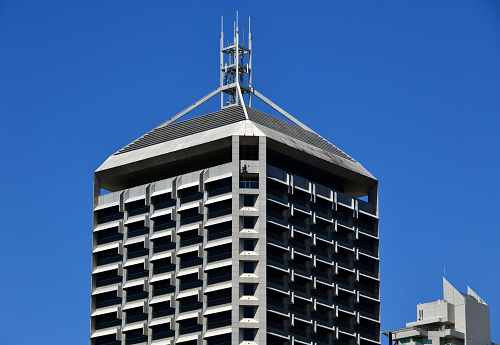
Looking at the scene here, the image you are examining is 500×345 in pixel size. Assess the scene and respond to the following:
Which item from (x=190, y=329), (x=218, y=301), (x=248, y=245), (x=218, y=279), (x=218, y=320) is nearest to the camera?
(x=218, y=320)

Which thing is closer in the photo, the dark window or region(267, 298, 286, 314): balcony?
the dark window

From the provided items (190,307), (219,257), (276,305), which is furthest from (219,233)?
(276,305)

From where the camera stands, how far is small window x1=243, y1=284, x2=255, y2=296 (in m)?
194

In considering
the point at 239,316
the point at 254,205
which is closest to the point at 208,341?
the point at 239,316

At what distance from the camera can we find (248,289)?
194625 millimetres

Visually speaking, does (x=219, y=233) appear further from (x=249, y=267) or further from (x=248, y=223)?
(x=249, y=267)

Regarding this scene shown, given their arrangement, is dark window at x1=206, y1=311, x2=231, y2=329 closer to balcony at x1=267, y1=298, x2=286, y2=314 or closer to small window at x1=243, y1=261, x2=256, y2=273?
balcony at x1=267, y1=298, x2=286, y2=314

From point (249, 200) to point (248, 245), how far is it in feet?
24.1

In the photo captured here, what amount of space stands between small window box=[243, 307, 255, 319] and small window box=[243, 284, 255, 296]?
229 cm

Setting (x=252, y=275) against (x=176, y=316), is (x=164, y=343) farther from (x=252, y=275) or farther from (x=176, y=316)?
(x=252, y=275)

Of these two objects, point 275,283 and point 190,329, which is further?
point 275,283

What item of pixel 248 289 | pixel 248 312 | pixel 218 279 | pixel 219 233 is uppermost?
pixel 219 233

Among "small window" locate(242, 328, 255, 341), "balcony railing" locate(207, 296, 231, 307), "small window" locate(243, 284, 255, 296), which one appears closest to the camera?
"small window" locate(242, 328, 255, 341)

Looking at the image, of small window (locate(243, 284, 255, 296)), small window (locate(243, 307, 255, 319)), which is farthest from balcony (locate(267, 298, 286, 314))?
small window (locate(243, 284, 255, 296))
